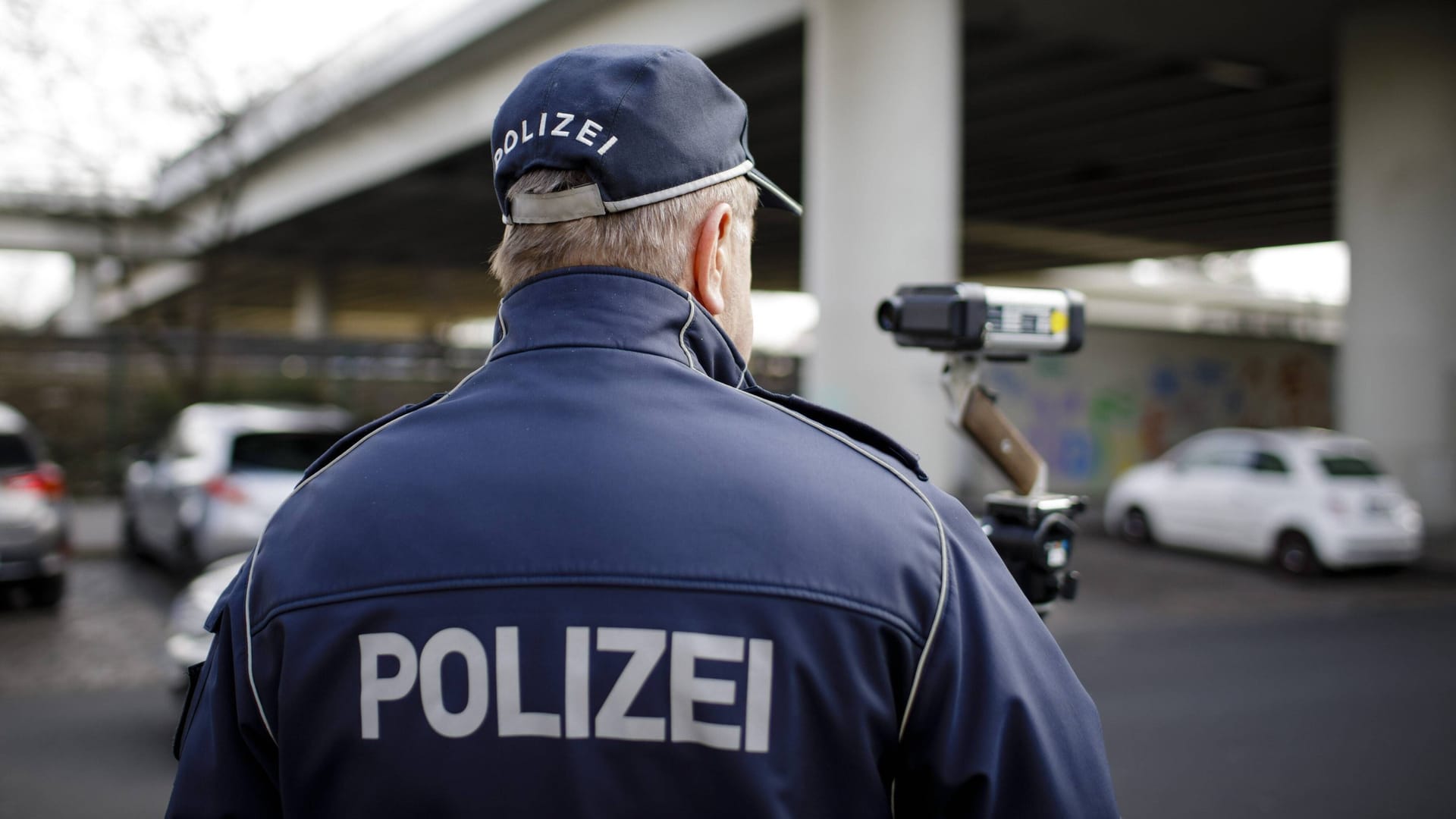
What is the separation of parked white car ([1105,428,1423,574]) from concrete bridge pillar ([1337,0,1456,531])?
25.2 inches

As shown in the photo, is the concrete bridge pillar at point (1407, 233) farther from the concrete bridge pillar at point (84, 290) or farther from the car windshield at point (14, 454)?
the concrete bridge pillar at point (84, 290)

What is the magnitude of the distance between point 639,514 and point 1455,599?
12204mm

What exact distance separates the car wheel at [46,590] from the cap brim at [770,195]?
9446 millimetres

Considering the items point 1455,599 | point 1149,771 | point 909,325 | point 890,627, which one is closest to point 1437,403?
point 1455,599

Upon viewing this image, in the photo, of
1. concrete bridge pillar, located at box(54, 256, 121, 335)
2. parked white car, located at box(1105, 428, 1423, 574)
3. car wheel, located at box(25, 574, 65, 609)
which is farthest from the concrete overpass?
concrete bridge pillar, located at box(54, 256, 121, 335)

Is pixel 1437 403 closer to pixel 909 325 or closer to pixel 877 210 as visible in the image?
pixel 877 210

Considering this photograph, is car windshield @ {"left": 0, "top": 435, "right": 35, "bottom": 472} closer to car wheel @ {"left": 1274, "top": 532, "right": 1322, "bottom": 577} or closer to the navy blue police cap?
the navy blue police cap

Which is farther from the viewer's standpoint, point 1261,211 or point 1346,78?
point 1261,211

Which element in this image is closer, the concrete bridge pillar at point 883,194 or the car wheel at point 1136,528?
the concrete bridge pillar at point 883,194

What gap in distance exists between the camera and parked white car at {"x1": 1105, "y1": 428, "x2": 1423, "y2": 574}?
1175 centimetres

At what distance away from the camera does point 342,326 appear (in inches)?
2441

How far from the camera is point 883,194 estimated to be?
11.2 m

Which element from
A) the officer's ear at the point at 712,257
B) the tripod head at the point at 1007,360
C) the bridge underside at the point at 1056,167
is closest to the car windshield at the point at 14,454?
the bridge underside at the point at 1056,167

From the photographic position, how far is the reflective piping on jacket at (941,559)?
1188 millimetres
